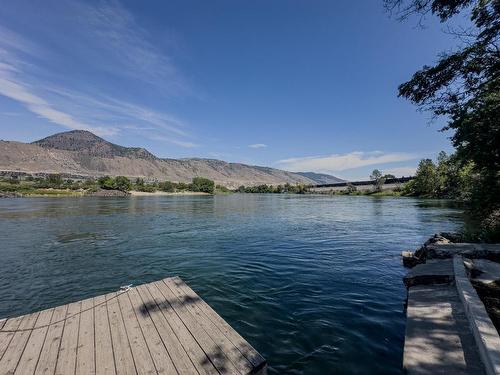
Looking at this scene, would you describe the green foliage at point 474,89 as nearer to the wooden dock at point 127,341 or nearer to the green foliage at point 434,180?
the wooden dock at point 127,341

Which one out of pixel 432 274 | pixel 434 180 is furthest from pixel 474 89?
pixel 434 180

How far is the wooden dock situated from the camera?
511 cm

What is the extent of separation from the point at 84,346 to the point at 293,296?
7536 millimetres

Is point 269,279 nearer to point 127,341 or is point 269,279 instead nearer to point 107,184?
point 127,341

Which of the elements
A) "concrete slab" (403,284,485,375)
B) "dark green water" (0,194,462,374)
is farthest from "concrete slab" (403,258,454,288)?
"dark green water" (0,194,462,374)

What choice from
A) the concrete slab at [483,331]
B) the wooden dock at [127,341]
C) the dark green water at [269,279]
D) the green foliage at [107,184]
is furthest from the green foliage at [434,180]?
the green foliage at [107,184]

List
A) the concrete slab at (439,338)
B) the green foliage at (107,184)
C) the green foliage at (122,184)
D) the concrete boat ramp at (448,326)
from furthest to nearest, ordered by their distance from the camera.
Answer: the green foliage at (122,184) < the green foliage at (107,184) < the concrete slab at (439,338) < the concrete boat ramp at (448,326)

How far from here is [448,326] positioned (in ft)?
20.6

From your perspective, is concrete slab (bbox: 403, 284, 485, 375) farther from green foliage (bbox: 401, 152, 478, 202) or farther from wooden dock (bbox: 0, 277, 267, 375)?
green foliage (bbox: 401, 152, 478, 202)

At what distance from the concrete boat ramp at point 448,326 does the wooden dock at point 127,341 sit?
3187 millimetres

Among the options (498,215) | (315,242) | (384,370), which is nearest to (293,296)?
(384,370)

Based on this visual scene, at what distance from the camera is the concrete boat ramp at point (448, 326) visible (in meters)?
4.86

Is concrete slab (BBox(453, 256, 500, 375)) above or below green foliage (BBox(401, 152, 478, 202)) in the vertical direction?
below

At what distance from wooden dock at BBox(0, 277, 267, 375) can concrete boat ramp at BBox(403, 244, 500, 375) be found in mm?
3187
